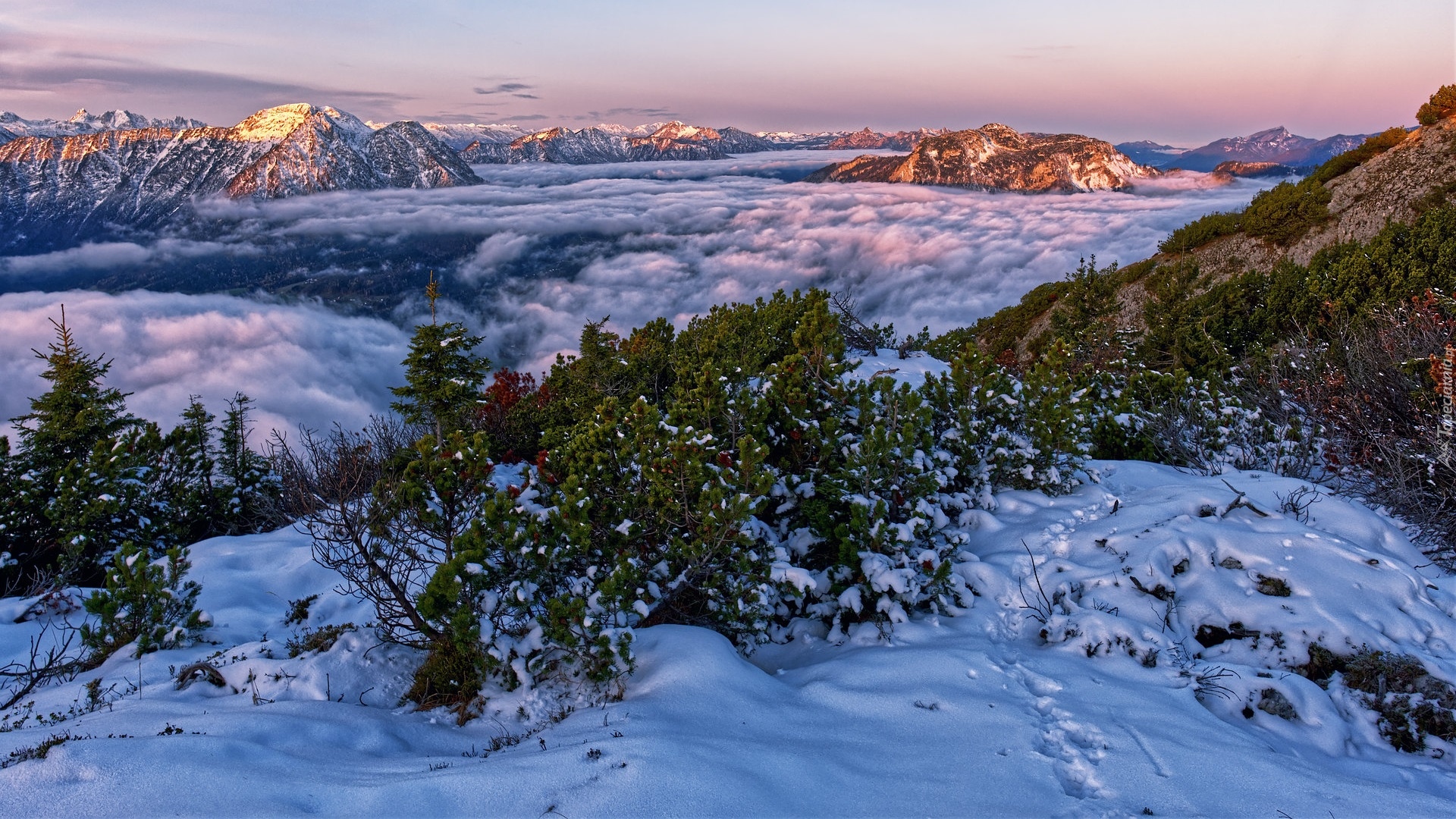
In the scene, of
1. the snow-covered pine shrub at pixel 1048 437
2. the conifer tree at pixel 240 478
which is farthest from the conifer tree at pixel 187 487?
the snow-covered pine shrub at pixel 1048 437

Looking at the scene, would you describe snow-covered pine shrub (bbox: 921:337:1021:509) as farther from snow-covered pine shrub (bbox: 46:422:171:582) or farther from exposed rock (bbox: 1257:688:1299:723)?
snow-covered pine shrub (bbox: 46:422:171:582)

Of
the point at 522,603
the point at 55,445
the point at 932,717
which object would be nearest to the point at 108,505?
the point at 55,445

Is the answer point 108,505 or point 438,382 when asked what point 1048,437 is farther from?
point 438,382

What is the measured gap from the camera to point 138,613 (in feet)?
18.4

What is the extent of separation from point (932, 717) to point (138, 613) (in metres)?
6.51

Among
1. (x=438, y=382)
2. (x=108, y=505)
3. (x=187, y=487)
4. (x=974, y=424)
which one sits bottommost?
(x=187, y=487)

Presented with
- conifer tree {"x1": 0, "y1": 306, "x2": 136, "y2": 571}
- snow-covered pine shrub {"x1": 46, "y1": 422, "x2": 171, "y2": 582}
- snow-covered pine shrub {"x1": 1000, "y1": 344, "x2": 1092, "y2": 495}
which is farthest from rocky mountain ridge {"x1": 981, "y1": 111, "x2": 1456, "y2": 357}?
conifer tree {"x1": 0, "y1": 306, "x2": 136, "y2": 571}

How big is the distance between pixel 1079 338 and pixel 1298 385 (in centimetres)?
919

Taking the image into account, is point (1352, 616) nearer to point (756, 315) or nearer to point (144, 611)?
point (756, 315)

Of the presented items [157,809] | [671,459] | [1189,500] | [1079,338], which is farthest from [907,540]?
[1079,338]

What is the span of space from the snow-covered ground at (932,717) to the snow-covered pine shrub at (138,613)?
0.75ft

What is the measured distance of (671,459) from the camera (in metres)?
5.38

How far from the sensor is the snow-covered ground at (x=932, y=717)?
3156 millimetres

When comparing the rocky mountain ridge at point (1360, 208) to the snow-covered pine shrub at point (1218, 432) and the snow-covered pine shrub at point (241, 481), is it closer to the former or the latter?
the snow-covered pine shrub at point (1218, 432)
